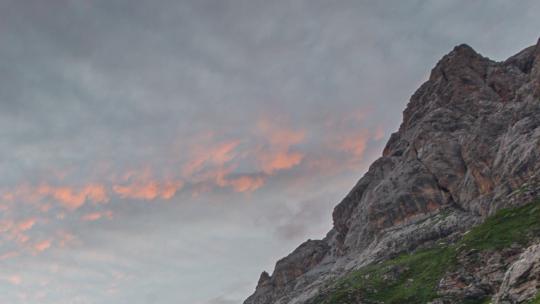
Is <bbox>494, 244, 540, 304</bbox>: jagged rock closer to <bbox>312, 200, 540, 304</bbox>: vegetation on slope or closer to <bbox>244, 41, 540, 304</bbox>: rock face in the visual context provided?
<bbox>312, 200, 540, 304</bbox>: vegetation on slope

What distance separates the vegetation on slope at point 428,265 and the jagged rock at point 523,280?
18962 millimetres

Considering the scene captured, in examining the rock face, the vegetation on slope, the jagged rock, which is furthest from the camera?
the rock face

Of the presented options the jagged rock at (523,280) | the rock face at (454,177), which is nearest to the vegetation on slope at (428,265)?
the rock face at (454,177)

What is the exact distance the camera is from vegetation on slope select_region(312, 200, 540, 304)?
9656cm

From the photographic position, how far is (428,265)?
116 m

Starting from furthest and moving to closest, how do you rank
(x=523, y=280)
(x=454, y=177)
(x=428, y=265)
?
(x=454, y=177), (x=428, y=265), (x=523, y=280)

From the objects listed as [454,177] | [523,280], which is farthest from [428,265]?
[454,177]

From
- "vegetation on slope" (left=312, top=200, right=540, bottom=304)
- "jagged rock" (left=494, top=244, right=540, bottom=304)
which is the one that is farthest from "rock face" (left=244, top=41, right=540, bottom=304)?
"jagged rock" (left=494, top=244, right=540, bottom=304)

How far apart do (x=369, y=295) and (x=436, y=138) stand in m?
96.6

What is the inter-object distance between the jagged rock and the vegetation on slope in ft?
62.2

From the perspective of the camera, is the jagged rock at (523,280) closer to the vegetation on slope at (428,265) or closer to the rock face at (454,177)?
the vegetation on slope at (428,265)

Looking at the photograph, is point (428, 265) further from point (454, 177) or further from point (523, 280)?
point (454, 177)

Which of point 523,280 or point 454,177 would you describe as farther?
point 454,177

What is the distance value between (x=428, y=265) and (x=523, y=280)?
59.5 m
